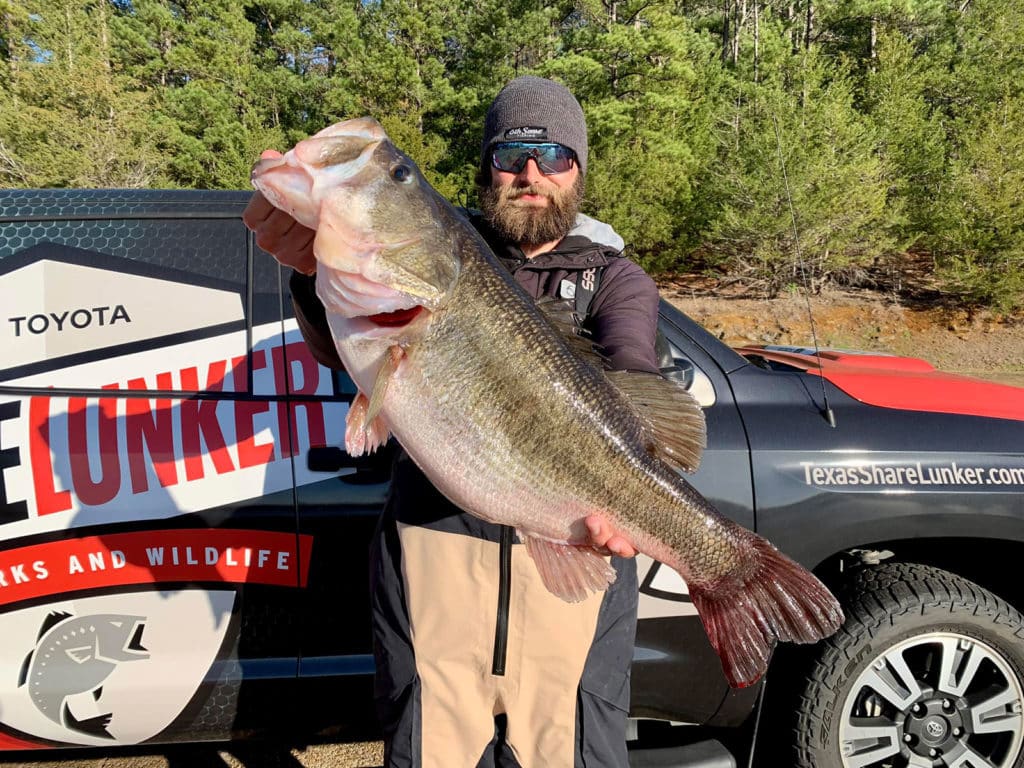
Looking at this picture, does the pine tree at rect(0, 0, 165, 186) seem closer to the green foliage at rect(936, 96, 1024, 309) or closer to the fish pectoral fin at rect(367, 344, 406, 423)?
the green foliage at rect(936, 96, 1024, 309)

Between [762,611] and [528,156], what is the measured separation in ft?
4.85

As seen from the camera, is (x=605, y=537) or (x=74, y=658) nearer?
(x=605, y=537)

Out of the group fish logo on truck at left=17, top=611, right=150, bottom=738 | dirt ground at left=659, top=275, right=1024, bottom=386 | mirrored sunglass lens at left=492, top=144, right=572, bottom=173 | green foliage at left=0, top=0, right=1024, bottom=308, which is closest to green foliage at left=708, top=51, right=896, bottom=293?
green foliage at left=0, top=0, right=1024, bottom=308

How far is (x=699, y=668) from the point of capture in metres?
2.41

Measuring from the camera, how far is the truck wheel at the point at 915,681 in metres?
2.41

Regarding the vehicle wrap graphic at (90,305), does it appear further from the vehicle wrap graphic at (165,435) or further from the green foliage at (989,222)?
the green foliage at (989,222)

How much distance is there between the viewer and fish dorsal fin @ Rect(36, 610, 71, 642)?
85.3 inches

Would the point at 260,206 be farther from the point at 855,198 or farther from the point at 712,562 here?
the point at 855,198

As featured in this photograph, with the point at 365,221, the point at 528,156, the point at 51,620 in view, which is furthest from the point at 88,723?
the point at 528,156

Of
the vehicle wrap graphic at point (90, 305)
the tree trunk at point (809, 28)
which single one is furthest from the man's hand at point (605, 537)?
the tree trunk at point (809, 28)

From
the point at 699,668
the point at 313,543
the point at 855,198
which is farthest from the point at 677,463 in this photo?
the point at 855,198

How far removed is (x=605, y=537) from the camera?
1689 millimetres

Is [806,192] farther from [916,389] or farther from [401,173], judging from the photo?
[401,173]

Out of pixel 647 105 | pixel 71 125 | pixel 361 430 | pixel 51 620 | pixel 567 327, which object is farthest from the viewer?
pixel 71 125
